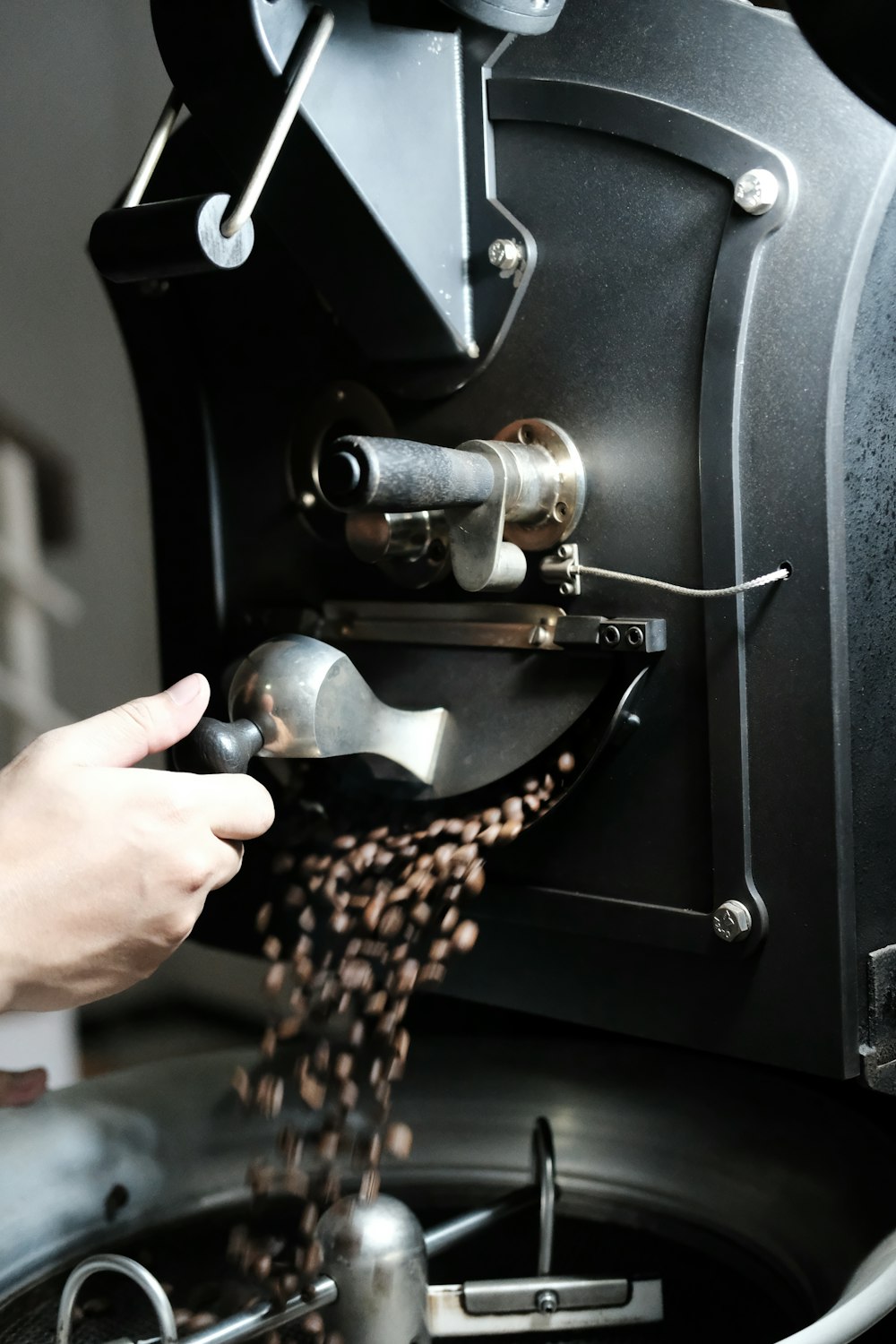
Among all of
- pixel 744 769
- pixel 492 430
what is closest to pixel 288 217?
pixel 492 430

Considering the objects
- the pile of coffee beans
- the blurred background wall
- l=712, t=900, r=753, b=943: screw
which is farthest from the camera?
the blurred background wall

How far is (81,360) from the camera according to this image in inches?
50.4

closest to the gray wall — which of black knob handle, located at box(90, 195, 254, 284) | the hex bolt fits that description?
black knob handle, located at box(90, 195, 254, 284)

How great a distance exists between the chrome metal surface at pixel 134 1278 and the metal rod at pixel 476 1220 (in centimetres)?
19

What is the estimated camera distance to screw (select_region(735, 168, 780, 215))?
30.4 inches

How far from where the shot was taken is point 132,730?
0.75m

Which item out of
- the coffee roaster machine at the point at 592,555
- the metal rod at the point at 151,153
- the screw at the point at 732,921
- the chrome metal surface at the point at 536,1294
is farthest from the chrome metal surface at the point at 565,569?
the chrome metal surface at the point at 536,1294

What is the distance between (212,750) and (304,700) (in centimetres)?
9

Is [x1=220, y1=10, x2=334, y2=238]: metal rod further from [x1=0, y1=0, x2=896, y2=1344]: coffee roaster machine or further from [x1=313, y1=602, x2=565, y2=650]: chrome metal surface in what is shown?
[x1=313, y1=602, x2=565, y2=650]: chrome metal surface

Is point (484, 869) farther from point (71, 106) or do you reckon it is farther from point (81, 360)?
point (71, 106)

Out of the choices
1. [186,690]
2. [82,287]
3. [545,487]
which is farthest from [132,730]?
[82,287]

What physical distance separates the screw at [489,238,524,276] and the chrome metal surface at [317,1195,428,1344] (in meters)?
0.63

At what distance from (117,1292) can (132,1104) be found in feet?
0.60

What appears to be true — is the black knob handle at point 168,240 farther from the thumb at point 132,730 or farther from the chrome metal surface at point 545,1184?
the chrome metal surface at point 545,1184
